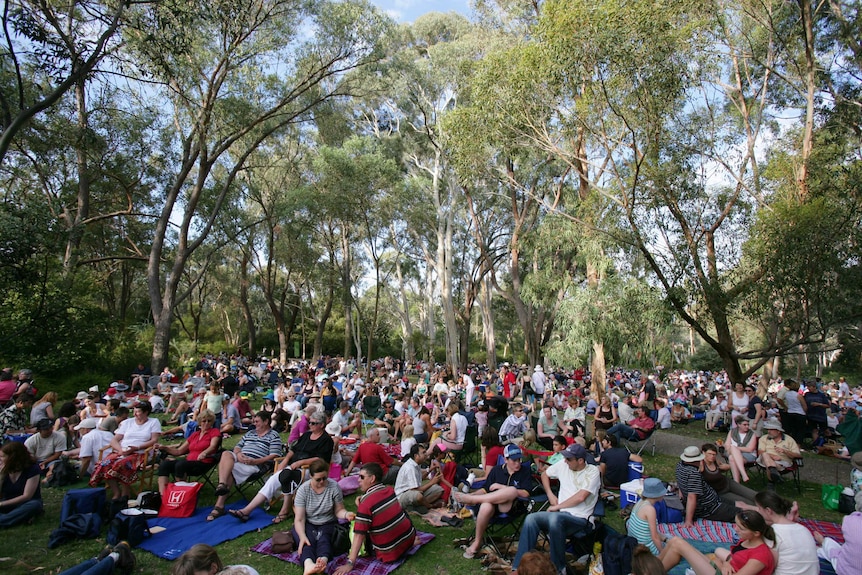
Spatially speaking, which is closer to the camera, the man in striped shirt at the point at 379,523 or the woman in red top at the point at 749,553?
the woman in red top at the point at 749,553

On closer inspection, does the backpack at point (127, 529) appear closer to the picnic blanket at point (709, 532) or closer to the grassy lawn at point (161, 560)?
the grassy lawn at point (161, 560)

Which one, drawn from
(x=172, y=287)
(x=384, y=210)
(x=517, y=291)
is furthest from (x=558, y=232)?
(x=172, y=287)

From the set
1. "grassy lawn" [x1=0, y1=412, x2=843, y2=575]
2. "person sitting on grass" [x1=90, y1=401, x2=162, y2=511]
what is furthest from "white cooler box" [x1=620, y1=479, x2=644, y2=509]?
"person sitting on grass" [x1=90, y1=401, x2=162, y2=511]

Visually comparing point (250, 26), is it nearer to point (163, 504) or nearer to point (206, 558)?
point (163, 504)

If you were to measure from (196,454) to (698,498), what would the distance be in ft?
18.2

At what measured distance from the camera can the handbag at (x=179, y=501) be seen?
5266 millimetres

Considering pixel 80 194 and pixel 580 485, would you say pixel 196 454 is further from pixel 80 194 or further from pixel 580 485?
pixel 80 194

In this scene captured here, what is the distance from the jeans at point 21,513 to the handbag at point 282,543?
2.57 metres

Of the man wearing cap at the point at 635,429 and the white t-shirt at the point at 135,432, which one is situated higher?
the white t-shirt at the point at 135,432

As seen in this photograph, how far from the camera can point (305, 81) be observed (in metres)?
16.7

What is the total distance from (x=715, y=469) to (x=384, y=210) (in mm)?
17990

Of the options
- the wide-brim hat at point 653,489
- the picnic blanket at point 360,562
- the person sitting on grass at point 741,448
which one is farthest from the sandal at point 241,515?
the person sitting on grass at point 741,448

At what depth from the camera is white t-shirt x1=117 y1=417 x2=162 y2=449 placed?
5.86m

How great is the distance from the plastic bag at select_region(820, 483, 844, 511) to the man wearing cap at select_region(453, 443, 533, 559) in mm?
4233
